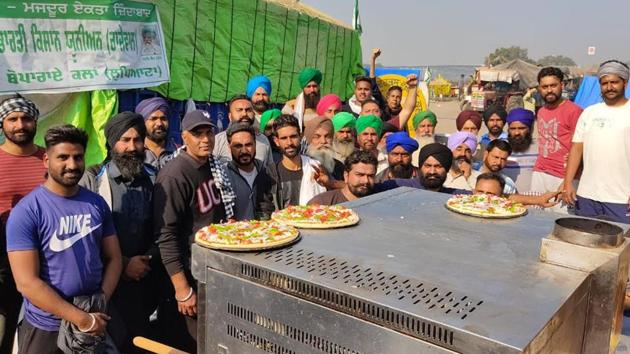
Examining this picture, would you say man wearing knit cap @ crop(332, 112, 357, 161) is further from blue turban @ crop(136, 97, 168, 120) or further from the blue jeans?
the blue jeans

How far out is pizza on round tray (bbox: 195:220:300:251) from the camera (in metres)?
1.68

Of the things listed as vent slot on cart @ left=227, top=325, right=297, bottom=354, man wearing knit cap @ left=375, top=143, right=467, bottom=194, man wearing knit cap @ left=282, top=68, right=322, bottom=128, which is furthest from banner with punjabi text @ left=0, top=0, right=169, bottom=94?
vent slot on cart @ left=227, top=325, right=297, bottom=354

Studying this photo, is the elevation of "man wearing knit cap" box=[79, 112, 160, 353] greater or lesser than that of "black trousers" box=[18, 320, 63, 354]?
greater

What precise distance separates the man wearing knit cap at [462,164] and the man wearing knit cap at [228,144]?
5.31 ft

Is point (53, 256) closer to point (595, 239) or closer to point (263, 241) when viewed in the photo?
point (263, 241)

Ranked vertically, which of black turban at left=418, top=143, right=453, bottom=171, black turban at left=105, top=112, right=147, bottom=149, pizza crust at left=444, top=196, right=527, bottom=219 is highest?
black turban at left=105, top=112, right=147, bottom=149

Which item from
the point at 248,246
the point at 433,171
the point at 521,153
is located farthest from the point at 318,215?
the point at 521,153

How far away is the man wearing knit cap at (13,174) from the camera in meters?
3.00

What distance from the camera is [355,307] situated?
4.29ft

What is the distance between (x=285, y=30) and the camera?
9.84m

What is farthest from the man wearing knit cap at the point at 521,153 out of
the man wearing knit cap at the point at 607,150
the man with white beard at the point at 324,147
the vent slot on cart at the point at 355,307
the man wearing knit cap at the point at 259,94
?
the vent slot on cart at the point at 355,307

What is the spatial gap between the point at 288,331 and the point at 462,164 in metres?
3.37

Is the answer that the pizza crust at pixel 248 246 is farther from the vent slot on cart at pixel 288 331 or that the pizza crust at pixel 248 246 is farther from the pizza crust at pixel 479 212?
the pizza crust at pixel 479 212

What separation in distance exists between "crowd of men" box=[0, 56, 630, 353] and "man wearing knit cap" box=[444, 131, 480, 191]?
0.02 m
